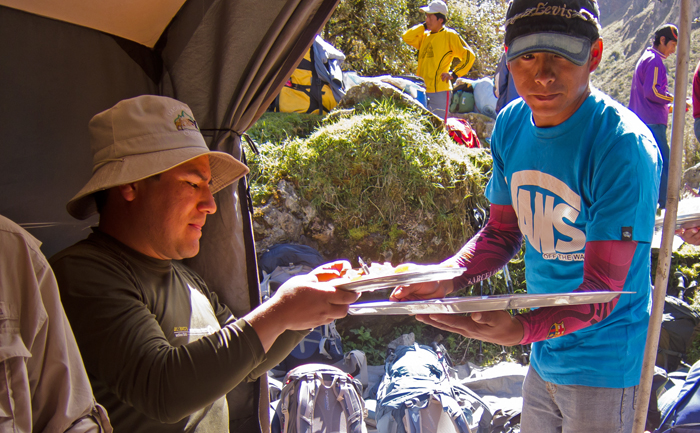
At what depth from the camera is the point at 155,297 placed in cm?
167

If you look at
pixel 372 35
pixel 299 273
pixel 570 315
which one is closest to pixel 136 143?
pixel 570 315

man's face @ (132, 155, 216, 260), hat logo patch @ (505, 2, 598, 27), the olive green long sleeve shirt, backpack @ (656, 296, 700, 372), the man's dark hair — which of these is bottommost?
backpack @ (656, 296, 700, 372)

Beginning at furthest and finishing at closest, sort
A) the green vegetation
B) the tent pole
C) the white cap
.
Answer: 1. the white cap
2. the green vegetation
3. the tent pole

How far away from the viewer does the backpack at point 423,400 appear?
304 cm

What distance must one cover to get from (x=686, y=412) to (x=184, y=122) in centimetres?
309

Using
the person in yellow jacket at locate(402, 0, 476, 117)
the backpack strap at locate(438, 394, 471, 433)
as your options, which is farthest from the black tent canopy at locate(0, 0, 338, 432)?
the person in yellow jacket at locate(402, 0, 476, 117)

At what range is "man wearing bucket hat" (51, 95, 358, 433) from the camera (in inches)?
52.9

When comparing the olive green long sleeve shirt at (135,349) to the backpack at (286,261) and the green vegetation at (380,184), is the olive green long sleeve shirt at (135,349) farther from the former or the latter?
the green vegetation at (380,184)

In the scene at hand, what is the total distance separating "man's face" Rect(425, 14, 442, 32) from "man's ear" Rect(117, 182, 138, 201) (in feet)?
20.6

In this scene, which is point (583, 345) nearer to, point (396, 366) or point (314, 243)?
point (396, 366)

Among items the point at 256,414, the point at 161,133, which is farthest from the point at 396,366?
the point at 161,133

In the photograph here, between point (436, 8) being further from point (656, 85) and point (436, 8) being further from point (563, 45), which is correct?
point (563, 45)

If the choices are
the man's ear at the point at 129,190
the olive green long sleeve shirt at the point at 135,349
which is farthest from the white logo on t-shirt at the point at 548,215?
the man's ear at the point at 129,190

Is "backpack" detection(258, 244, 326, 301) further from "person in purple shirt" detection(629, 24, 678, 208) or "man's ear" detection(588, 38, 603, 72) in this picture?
"person in purple shirt" detection(629, 24, 678, 208)
